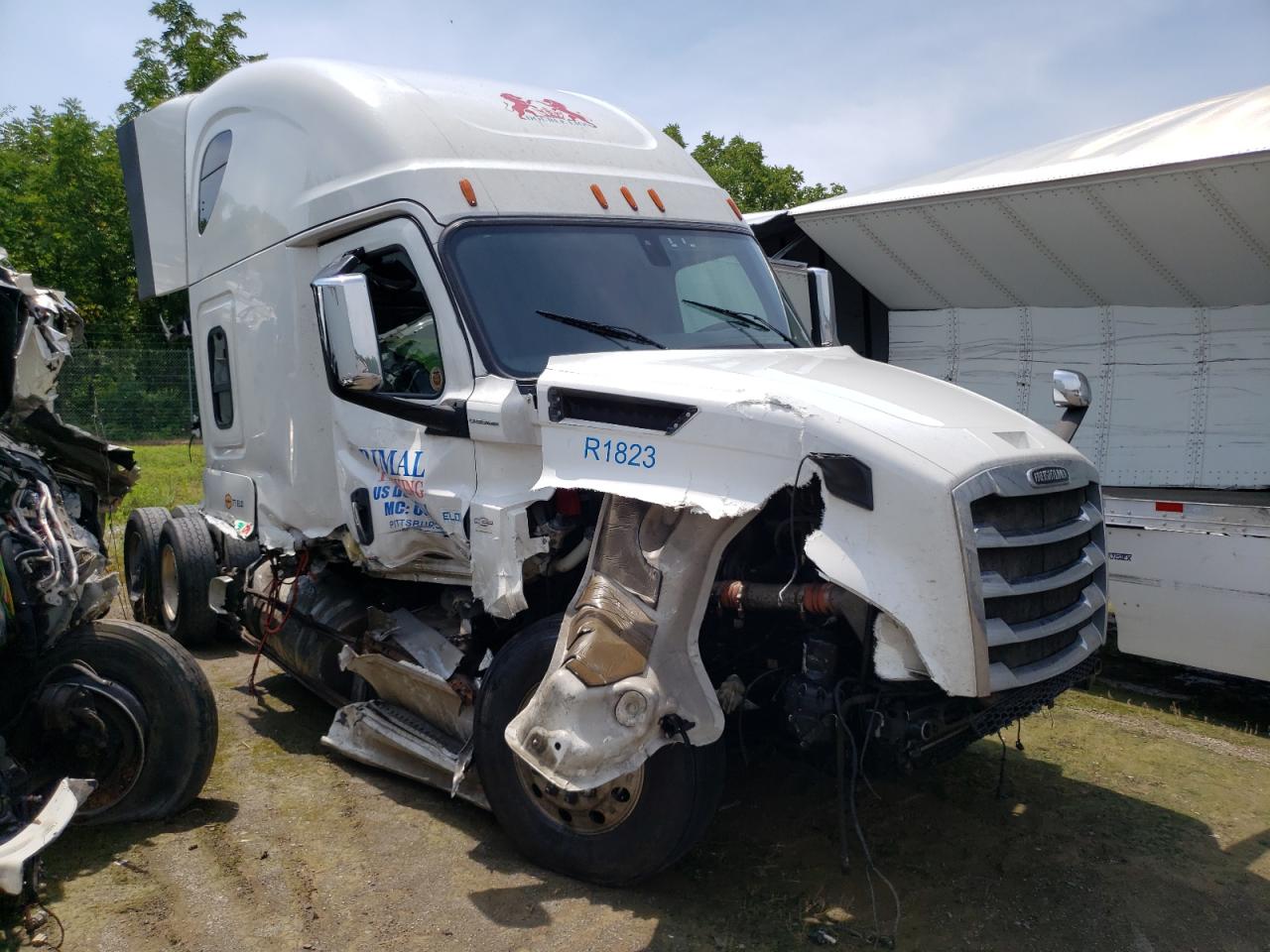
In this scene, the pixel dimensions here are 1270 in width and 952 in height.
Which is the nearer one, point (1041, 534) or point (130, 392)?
point (1041, 534)

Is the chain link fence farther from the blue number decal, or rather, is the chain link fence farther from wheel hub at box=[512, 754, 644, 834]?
the blue number decal

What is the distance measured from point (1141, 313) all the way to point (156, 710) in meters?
6.30

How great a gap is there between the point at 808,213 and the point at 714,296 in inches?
134

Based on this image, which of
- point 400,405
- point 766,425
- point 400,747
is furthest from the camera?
point 400,747

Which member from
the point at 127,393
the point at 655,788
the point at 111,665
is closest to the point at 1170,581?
the point at 655,788

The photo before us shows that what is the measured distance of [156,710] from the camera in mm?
4664

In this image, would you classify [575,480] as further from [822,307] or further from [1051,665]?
[822,307]

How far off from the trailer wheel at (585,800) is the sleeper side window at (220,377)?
315cm

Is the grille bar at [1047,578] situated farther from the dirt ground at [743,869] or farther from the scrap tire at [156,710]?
the scrap tire at [156,710]

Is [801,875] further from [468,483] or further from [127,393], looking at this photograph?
[127,393]

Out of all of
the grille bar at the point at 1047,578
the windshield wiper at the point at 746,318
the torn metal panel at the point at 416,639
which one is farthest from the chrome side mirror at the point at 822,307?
the torn metal panel at the point at 416,639

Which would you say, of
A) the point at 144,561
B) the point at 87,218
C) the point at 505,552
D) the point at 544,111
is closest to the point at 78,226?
the point at 87,218

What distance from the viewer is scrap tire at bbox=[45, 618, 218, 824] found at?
464cm

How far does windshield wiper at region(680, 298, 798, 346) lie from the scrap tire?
2.87m
